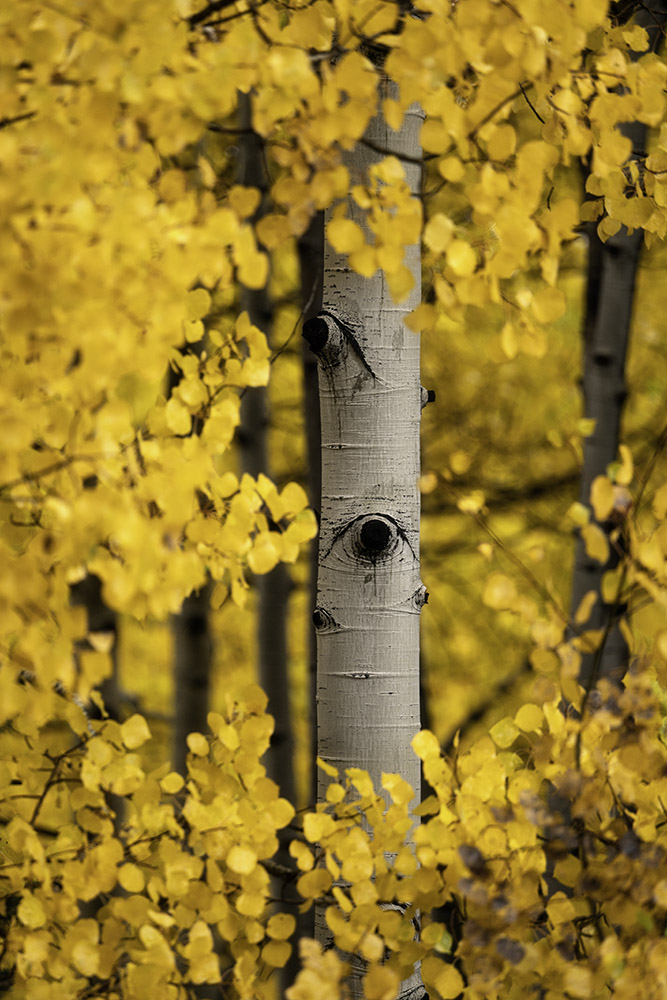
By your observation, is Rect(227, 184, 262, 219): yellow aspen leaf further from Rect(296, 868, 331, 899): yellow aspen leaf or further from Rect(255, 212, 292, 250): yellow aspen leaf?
Rect(296, 868, 331, 899): yellow aspen leaf

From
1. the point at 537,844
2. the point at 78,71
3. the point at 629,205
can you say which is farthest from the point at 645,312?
the point at 78,71

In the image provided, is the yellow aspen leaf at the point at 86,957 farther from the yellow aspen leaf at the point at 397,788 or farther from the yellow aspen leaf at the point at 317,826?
the yellow aspen leaf at the point at 397,788

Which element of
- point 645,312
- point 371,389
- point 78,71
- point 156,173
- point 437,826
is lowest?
point 645,312

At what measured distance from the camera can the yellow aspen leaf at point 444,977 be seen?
69.2 inches

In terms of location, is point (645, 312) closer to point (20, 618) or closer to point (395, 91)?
point (395, 91)

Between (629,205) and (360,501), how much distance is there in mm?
906

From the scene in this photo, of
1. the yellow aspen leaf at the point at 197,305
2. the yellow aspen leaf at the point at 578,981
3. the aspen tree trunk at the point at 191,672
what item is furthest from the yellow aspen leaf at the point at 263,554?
the aspen tree trunk at the point at 191,672

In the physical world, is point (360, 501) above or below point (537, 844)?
above

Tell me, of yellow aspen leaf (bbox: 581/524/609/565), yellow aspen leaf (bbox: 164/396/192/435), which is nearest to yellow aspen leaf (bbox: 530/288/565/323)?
yellow aspen leaf (bbox: 581/524/609/565)

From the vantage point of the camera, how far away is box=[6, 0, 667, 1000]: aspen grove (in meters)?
1.29

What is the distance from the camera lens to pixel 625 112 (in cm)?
184

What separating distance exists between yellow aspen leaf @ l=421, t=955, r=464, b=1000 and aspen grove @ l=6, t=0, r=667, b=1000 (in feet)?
0.03

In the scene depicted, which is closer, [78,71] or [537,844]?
[78,71]

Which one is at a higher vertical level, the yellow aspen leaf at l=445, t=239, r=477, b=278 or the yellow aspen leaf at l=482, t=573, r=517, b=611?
the yellow aspen leaf at l=445, t=239, r=477, b=278
